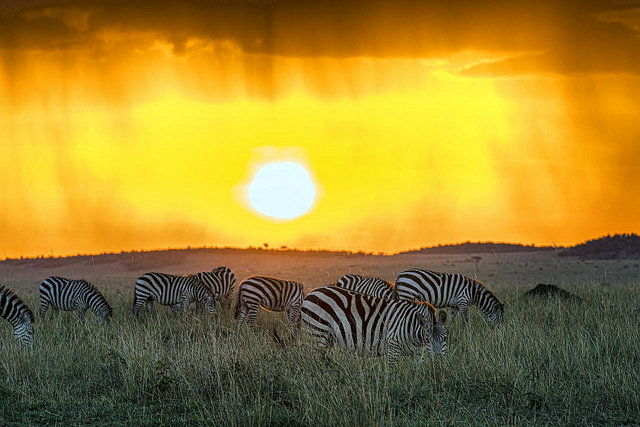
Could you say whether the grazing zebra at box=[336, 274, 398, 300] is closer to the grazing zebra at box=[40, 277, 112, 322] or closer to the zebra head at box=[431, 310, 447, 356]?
the zebra head at box=[431, 310, 447, 356]

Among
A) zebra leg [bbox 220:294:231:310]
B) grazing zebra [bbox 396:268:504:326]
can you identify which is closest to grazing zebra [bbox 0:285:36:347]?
grazing zebra [bbox 396:268:504:326]

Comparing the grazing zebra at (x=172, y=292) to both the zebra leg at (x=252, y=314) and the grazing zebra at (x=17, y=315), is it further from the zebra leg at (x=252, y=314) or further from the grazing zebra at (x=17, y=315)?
the grazing zebra at (x=17, y=315)

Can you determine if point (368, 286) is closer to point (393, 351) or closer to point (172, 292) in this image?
point (393, 351)

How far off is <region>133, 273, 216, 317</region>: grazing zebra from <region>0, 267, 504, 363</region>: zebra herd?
0.03 metres

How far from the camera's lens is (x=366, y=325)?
1150cm

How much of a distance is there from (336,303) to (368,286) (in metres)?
6.73

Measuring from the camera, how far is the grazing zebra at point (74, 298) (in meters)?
20.2

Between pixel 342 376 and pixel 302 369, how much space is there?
0.80 meters

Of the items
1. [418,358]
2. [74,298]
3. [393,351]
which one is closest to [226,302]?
[74,298]

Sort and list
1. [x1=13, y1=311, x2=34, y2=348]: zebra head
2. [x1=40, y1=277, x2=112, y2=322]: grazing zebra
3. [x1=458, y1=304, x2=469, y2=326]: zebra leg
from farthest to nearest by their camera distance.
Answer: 1. [x1=40, y1=277, x2=112, y2=322]: grazing zebra
2. [x1=458, y1=304, x2=469, y2=326]: zebra leg
3. [x1=13, y1=311, x2=34, y2=348]: zebra head

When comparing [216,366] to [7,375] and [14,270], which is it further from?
[14,270]

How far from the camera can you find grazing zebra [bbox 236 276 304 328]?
63.4 feet

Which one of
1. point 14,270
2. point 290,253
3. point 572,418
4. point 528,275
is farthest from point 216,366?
point 14,270

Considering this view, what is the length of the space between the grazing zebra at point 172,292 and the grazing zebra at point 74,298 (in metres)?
1.61
